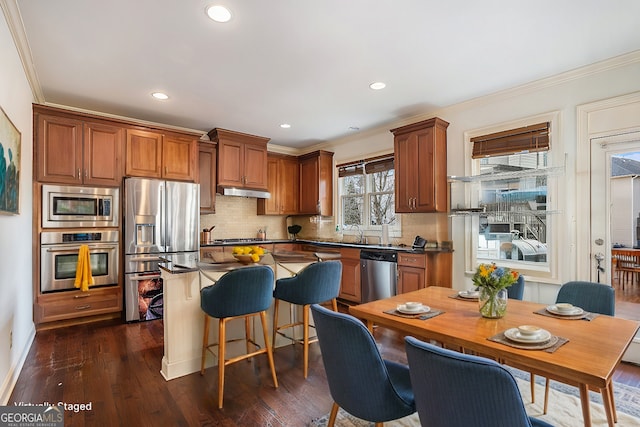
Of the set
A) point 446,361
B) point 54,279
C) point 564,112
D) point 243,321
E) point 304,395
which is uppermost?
point 564,112

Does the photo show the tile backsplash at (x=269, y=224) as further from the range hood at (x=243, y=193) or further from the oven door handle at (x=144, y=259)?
the oven door handle at (x=144, y=259)

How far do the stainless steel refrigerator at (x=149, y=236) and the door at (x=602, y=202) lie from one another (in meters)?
4.24

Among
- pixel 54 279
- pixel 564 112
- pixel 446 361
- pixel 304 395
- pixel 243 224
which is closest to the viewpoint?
pixel 446 361

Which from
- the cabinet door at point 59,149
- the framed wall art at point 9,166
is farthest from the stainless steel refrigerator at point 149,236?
the framed wall art at point 9,166

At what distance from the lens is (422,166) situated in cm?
426

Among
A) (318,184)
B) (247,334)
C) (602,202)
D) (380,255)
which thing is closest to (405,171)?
(380,255)

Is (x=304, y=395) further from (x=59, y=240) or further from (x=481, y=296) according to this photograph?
(x=59, y=240)

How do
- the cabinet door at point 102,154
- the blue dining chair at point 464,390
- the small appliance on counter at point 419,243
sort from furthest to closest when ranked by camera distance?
the small appliance on counter at point 419,243 < the cabinet door at point 102,154 < the blue dining chair at point 464,390

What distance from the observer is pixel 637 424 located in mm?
2035

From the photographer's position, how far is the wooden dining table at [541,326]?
1.26 meters

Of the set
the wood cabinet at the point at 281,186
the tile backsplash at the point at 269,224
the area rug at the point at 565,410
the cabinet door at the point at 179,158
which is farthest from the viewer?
the wood cabinet at the point at 281,186

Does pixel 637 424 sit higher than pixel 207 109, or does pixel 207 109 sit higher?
pixel 207 109

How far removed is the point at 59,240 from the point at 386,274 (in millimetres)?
3828

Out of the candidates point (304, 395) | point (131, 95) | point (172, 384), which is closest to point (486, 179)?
point (304, 395)
